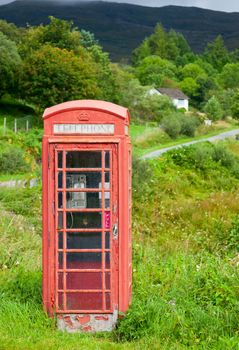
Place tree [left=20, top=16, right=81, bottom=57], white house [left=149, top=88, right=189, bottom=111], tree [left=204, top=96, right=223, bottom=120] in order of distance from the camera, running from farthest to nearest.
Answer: white house [left=149, top=88, right=189, bottom=111], tree [left=204, top=96, right=223, bottom=120], tree [left=20, top=16, right=81, bottom=57]

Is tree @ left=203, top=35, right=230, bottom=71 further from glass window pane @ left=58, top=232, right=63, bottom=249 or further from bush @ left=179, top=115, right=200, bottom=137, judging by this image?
glass window pane @ left=58, top=232, right=63, bottom=249

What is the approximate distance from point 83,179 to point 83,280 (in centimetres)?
105

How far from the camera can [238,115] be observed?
254ft

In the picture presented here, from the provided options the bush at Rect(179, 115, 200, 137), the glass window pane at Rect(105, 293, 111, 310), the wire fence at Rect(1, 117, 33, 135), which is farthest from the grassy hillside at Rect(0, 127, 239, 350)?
the bush at Rect(179, 115, 200, 137)

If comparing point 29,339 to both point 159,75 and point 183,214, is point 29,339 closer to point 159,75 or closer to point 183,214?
point 183,214

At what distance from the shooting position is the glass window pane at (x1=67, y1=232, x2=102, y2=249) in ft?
24.5

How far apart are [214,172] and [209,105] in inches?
1645

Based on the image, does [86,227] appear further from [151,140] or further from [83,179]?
[151,140]

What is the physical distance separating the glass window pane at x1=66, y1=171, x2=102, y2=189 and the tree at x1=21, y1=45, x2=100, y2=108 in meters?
37.7

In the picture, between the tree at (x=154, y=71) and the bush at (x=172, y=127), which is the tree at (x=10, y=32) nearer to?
the bush at (x=172, y=127)

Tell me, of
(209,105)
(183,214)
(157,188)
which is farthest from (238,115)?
(183,214)

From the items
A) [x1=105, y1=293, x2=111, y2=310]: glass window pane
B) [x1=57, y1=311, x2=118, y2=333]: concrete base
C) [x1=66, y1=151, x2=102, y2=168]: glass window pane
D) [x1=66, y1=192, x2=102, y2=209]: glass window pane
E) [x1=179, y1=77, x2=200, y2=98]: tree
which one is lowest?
[x1=57, y1=311, x2=118, y2=333]: concrete base

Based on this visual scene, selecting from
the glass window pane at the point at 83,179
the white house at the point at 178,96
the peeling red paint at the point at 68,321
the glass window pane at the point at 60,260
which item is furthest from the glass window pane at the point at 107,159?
the white house at the point at 178,96

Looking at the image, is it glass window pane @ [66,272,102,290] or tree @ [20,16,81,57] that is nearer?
glass window pane @ [66,272,102,290]
